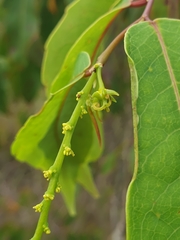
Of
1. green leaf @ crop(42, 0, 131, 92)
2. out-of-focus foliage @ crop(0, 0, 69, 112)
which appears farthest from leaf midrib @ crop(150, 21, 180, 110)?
out-of-focus foliage @ crop(0, 0, 69, 112)

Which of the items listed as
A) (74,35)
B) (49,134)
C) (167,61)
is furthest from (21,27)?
(167,61)

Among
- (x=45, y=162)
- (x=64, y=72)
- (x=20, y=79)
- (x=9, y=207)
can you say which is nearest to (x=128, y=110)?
(x=20, y=79)

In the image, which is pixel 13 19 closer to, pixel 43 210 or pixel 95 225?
pixel 43 210

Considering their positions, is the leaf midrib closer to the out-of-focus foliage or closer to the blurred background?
the blurred background

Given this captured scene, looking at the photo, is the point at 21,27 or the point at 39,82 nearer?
the point at 21,27

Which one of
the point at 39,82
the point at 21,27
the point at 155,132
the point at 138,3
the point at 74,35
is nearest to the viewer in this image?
the point at 155,132

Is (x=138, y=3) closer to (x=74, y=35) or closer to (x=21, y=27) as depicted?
(x=74, y=35)

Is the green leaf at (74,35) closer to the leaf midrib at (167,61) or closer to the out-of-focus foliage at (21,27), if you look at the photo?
the leaf midrib at (167,61)
